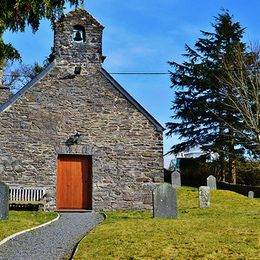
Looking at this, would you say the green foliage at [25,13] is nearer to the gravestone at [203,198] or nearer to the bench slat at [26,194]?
the bench slat at [26,194]

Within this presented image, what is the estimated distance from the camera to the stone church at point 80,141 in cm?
1609

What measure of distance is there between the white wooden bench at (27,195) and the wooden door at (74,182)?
0.79m

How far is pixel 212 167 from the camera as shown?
32.0 m

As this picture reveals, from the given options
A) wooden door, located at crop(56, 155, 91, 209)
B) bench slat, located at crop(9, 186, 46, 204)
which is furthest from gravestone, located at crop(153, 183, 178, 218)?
bench slat, located at crop(9, 186, 46, 204)

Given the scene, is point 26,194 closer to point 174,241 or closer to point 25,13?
point 174,241

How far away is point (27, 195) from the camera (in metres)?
15.6

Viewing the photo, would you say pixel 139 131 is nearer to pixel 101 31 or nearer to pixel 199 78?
pixel 101 31

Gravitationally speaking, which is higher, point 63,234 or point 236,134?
point 236,134

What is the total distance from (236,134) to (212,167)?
366 centimetres

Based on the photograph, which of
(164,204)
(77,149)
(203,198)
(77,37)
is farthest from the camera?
(77,37)

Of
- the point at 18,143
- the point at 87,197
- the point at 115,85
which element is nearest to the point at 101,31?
the point at 115,85

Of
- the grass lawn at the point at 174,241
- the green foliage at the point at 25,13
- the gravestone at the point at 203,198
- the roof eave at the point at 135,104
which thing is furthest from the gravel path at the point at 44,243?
the gravestone at the point at 203,198

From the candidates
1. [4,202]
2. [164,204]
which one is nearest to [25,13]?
[4,202]

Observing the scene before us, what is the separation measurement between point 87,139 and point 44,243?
873 cm
